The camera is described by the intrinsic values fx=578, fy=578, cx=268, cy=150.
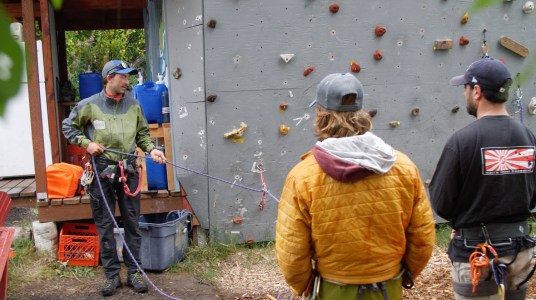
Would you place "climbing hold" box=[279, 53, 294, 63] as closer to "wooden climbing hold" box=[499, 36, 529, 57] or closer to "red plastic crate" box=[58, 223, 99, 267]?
"wooden climbing hold" box=[499, 36, 529, 57]

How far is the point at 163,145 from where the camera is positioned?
6043 mm

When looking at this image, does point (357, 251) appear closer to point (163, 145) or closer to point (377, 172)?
point (377, 172)

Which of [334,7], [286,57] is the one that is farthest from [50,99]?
[334,7]

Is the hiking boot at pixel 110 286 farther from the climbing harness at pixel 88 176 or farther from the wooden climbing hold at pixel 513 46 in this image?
the wooden climbing hold at pixel 513 46

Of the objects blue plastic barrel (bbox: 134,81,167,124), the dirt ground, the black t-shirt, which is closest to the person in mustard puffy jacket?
the black t-shirt

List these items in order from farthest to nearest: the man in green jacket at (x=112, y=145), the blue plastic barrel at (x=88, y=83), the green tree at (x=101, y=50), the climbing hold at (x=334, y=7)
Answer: the green tree at (x=101, y=50), the blue plastic barrel at (x=88, y=83), the climbing hold at (x=334, y=7), the man in green jacket at (x=112, y=145)

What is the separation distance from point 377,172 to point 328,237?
33 cm

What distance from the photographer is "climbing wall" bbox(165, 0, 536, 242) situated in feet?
18.7

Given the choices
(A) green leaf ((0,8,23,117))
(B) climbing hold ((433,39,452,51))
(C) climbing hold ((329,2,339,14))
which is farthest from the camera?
(B) climbing hold ((433,39,452,51))

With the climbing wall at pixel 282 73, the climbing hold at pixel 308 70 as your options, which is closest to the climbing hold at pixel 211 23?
the climbing wall at pixel 282 73

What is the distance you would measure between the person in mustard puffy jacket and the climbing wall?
318cm

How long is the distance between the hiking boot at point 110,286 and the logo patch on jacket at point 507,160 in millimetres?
3390

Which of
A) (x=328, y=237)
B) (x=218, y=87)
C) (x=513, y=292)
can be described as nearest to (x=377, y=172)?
(x=328, y=237)

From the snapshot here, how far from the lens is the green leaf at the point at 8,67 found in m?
0.54
